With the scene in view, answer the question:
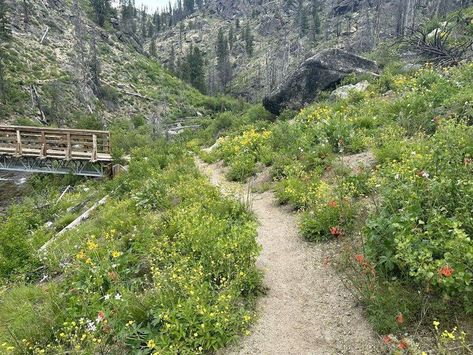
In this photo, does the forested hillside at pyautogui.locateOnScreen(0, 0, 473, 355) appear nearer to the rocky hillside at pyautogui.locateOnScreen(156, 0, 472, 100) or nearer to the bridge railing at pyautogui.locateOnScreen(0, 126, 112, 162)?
the bridge railing at pyautogui.locateOnScreen(0, 126, 112, 162)

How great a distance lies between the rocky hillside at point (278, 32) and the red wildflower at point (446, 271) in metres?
65.9

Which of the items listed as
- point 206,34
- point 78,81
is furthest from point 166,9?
point 78,81

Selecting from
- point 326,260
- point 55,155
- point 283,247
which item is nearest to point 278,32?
point 55,155

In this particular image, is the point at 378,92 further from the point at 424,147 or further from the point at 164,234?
the point at 164,234

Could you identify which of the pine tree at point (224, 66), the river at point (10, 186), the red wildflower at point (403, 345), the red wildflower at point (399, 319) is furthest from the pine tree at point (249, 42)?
the red wildflower at point (403, 345)

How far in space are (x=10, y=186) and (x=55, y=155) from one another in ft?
12.4

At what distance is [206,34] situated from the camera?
406 feet

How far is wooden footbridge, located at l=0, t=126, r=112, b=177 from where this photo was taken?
17.7 m

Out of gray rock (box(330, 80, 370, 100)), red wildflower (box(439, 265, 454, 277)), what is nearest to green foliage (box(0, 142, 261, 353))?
red wildflower (box(439, 265, 454, 277))

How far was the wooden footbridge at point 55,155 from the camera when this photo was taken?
58.1 ft

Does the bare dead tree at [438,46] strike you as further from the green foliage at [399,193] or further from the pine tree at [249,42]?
the pine tree at [249,42]

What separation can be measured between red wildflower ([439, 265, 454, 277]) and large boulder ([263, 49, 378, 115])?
16.9 metres

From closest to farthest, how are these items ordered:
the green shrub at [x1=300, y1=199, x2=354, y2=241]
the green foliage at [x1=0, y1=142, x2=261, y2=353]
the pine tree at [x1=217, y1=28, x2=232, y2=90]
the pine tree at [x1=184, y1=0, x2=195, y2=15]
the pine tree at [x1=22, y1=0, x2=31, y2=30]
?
the green foliage at [x1=0, y1=142, x2=261, y2=353] → the green shrub at [x1=300, y1=199, x2=354, y2=241] → the pine tree at [x1=22, y1=0, x2=31, y2=30] → the pine tree at [x1=217, y1=28, x2=232, y2=90] → the pine tree at [x1=184, y1=0, x2=195, y2=15]

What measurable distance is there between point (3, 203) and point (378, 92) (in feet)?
58.6
